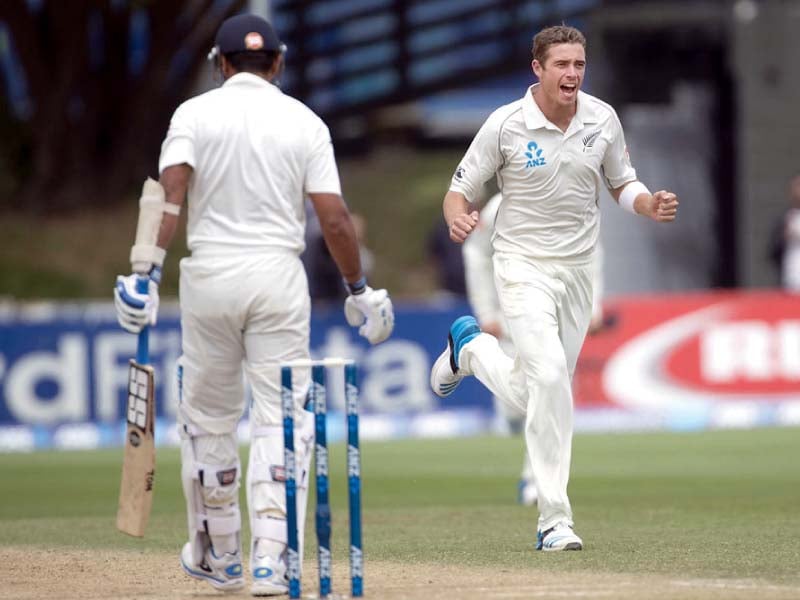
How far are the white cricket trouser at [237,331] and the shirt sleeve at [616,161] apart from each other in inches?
87.7

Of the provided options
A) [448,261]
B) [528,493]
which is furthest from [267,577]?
[448,261]

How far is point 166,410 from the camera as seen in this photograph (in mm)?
16656

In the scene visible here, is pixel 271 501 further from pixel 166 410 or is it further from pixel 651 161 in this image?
pixel 651 161

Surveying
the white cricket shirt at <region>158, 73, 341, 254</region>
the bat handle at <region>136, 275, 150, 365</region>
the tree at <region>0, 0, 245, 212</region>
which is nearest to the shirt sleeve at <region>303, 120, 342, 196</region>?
the white cricket shirt at <region>158, 73, 341, 254</region>

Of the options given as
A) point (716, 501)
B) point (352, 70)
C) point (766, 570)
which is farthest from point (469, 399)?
point (352, 70)

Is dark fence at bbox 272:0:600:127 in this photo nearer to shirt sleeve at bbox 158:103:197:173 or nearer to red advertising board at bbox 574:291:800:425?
red advertising board at bbox 574:291:800:425

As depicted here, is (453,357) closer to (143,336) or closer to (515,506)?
(515,506)

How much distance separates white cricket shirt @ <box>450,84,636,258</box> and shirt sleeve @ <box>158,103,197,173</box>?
1956 millimetres

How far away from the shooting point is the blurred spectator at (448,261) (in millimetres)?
17859

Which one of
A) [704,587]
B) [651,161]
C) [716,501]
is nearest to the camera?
[704,587]

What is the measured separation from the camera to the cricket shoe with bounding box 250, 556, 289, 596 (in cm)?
641

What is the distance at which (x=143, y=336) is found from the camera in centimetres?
645

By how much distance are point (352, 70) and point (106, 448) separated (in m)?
15.3

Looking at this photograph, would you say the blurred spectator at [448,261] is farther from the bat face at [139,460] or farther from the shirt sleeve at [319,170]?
the bat face at [139,460]
